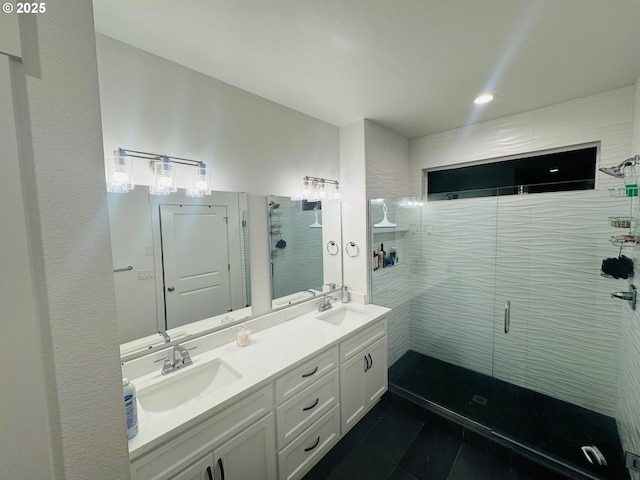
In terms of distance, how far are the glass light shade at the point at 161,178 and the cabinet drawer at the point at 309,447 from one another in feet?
5.32

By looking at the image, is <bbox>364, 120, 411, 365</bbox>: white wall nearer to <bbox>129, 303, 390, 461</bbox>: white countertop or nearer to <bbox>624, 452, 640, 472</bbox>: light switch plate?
<bbox>129, 303, 390, 461</bbox>: white countertop

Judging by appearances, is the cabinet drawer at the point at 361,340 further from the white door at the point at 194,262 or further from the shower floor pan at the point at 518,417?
the white door at the point at 194,262

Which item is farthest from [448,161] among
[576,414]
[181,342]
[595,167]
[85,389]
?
[85,389]

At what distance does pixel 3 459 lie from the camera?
0.60m

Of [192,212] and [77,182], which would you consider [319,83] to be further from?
[77,182]

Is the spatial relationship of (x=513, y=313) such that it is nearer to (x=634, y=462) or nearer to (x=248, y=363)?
(x=634, y=462)

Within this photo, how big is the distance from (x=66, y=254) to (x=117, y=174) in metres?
0.84

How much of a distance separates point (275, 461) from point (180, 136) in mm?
1945

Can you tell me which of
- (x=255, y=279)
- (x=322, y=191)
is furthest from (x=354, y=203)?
(x=255, y=279)

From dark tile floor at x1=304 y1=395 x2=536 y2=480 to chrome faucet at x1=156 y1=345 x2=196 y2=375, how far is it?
1096mm

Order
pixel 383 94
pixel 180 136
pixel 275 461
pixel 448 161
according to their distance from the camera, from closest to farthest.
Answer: pixel 275 461, pixel 180 136, pixel 383 94, pixel 448 161

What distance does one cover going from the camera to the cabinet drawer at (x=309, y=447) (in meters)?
1.55

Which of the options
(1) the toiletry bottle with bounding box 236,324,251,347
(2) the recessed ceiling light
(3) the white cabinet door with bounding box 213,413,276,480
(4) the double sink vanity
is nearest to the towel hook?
(4) the double sink vanity

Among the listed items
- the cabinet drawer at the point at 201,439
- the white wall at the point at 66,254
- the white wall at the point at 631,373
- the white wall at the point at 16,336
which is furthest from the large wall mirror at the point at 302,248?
the white wall at the point at 631,373
